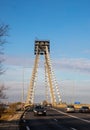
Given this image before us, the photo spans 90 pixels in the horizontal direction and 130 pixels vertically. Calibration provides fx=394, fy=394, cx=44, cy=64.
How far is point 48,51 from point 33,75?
41.9 ft

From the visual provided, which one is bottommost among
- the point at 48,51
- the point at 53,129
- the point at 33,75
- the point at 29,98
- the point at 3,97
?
the point at 53,129

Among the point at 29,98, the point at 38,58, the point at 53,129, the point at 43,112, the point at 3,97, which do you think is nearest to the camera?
the point at 53,129

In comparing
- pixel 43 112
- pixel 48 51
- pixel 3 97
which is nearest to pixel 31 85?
pixel 48 51

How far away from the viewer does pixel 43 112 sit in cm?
5728

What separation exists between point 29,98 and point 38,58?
60.7 ft

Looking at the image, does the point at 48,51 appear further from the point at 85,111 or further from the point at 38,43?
the point at 85,111

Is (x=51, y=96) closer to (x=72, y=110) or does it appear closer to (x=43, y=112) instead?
(x=72, y=110)

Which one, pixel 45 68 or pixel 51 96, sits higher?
pixel 45 68

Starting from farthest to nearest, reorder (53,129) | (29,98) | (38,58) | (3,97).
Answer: (38,58) → (29,98) → (3,97) → (53,129)

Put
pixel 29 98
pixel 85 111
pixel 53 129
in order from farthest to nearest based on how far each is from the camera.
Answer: pixel 29 98, pixel 85 111, pixel 53 129

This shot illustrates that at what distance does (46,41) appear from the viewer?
529 ft

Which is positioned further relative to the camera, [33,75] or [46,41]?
[46,41]

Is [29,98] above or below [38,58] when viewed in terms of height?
below

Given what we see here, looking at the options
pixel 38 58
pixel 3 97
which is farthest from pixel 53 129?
pixel 38 58
